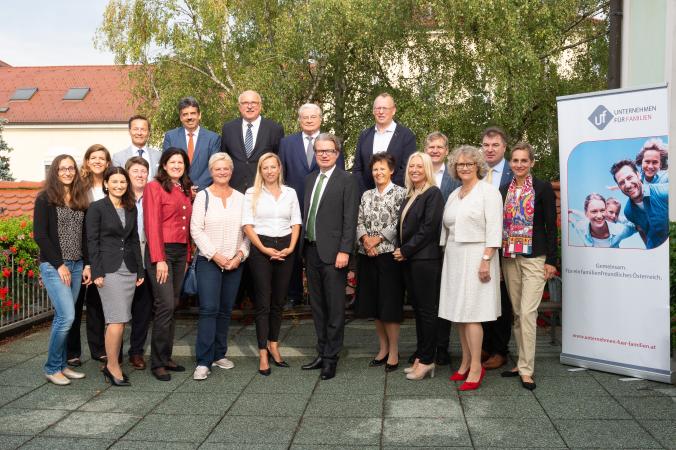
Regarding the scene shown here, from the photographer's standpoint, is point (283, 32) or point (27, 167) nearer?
point (283, 32)

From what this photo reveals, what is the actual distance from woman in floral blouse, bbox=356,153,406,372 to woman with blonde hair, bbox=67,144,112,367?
88.2 inches

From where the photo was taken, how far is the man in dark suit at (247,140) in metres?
7.08

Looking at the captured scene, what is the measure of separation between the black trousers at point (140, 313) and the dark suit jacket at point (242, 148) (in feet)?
5.09

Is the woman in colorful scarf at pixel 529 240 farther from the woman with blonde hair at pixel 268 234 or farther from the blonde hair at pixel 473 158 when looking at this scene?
Answer: the woman with blonde hair at pixel 268 234

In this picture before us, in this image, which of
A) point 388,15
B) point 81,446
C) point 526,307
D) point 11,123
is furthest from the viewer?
point 11,123

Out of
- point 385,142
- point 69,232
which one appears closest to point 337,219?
point 385,142

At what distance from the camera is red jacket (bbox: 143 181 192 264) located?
18.3 ft

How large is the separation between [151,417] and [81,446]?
0.63 metres

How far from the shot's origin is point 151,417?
4.74 meters

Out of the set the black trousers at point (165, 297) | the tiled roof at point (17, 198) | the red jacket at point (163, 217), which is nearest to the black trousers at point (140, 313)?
the black trousers at point (165, 297)

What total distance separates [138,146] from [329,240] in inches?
91.4

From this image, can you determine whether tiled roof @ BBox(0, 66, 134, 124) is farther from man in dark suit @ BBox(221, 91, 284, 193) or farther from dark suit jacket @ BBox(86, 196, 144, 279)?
dark suit jacket @ BBox(86, 196, 144, 279)

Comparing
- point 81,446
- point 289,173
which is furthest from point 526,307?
point 81,446

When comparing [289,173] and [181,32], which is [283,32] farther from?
[289,173]
